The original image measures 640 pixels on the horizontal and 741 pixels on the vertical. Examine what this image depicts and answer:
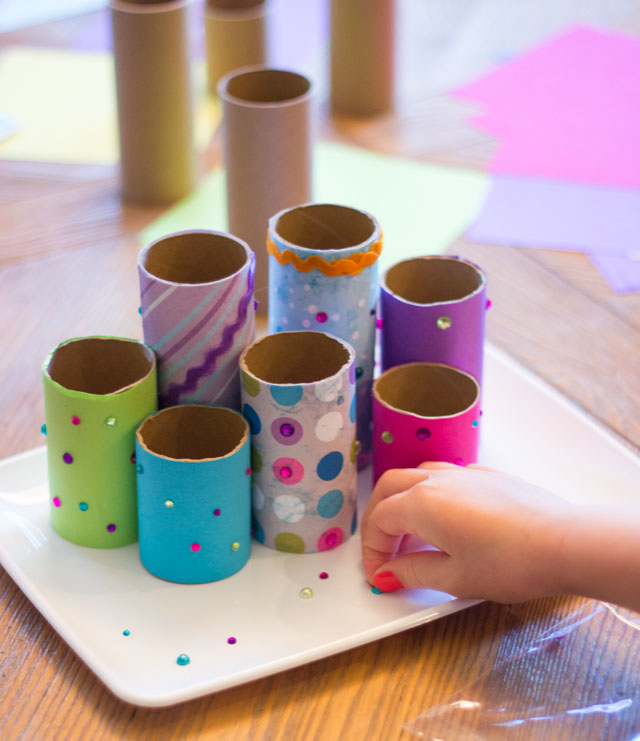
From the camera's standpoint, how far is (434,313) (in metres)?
0.68

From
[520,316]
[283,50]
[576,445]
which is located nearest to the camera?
[576,445]

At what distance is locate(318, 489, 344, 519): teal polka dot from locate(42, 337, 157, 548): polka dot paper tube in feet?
0.40

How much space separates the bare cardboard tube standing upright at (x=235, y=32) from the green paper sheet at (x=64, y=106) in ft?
0.24

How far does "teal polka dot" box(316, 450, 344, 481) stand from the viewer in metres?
0.63

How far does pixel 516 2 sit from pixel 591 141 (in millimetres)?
539

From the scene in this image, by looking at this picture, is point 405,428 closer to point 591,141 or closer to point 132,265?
point 132,265

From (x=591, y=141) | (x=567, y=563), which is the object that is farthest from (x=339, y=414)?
(x=591, y=141)

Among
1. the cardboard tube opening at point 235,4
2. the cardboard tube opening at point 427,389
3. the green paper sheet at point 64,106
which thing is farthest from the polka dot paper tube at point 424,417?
the cardboard tube opening at point 235,4

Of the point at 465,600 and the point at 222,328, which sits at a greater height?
the point at 222,328

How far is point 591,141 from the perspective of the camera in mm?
1258

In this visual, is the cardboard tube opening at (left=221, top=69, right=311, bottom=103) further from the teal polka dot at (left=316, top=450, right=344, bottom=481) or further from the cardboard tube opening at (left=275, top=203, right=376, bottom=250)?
the teal polka dot at (left=316, top=450, right=344, bottom=481)

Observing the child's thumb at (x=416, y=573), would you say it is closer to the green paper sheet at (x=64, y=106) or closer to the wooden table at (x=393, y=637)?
the wooden table at (x=393, y=637)

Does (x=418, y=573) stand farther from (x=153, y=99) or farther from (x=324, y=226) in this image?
(x=153, y=99)

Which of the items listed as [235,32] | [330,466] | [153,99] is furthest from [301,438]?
[235,32]
